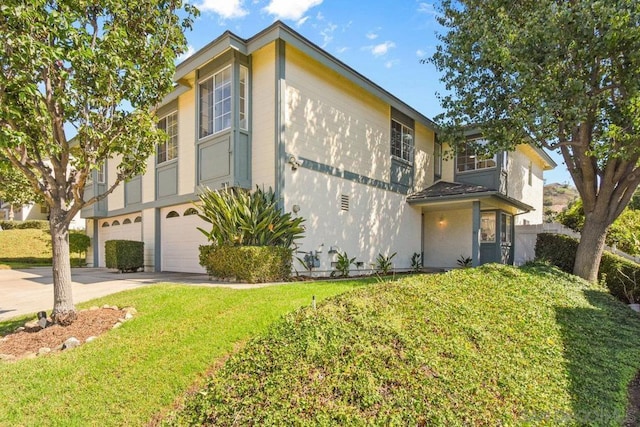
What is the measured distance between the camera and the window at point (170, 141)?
41.5 ft

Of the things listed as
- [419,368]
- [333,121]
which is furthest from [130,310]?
[333,121]

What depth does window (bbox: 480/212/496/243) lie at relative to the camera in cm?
1448

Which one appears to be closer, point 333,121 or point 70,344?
point 70,344

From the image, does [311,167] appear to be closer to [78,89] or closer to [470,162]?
[78,89]

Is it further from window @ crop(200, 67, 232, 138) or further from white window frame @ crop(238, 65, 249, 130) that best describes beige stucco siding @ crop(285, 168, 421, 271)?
window @ crop(200, 67, 232, 138)

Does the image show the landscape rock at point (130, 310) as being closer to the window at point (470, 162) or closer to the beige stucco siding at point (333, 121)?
the beige stucco siding at point (333, 121)

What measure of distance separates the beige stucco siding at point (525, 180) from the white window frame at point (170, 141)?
44.4ft

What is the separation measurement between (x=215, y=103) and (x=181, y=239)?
15.1ft

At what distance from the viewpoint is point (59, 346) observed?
4.53 metres

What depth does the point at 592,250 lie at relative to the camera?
891cm

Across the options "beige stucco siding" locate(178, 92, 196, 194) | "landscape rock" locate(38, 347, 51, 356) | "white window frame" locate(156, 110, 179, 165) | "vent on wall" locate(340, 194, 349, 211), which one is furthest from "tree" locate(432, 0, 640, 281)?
"landscape rock" locate(38, 347, 51, 356)

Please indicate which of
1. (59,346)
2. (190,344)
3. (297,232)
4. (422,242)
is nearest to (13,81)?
(59,346)

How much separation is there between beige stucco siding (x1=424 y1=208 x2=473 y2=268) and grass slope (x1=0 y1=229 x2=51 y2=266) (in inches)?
742

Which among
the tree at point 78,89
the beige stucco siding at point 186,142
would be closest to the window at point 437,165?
the beige stucco siding at point 186,142
